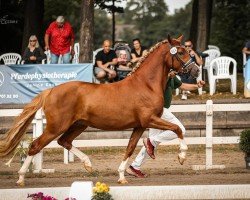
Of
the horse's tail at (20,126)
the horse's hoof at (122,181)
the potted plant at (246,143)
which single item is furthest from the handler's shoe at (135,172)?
the potted plant at (246,143)

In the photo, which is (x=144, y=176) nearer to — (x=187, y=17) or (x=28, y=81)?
(x=28, y=81)

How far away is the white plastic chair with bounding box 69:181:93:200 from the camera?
11.1 m

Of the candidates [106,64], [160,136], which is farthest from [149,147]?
[106,64]

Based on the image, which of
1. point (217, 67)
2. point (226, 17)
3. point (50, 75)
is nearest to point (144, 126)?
point (50, 75)

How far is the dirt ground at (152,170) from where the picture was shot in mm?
→ 15113

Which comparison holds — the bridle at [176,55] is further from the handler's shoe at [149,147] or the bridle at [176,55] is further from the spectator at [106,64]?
the spectator at [106,64]

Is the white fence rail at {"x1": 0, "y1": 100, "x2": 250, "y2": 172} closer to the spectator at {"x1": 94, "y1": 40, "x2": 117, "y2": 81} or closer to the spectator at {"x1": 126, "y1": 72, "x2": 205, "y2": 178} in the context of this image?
the spectator at {"x1": 126, "y1": 72, "x2": 205, "y2": 178}

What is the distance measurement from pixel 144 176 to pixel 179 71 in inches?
74.9

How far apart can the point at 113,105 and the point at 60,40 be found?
9.47 metres

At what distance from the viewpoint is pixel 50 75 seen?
22891mm

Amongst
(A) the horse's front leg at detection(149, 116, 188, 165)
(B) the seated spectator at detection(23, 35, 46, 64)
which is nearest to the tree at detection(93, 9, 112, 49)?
(B) the seated spectator at detection(23, 35, 46, 64)

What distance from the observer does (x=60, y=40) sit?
2433cm

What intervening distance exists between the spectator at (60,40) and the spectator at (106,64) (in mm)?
1078

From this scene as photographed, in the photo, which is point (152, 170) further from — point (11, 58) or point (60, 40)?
point (11, 58)
